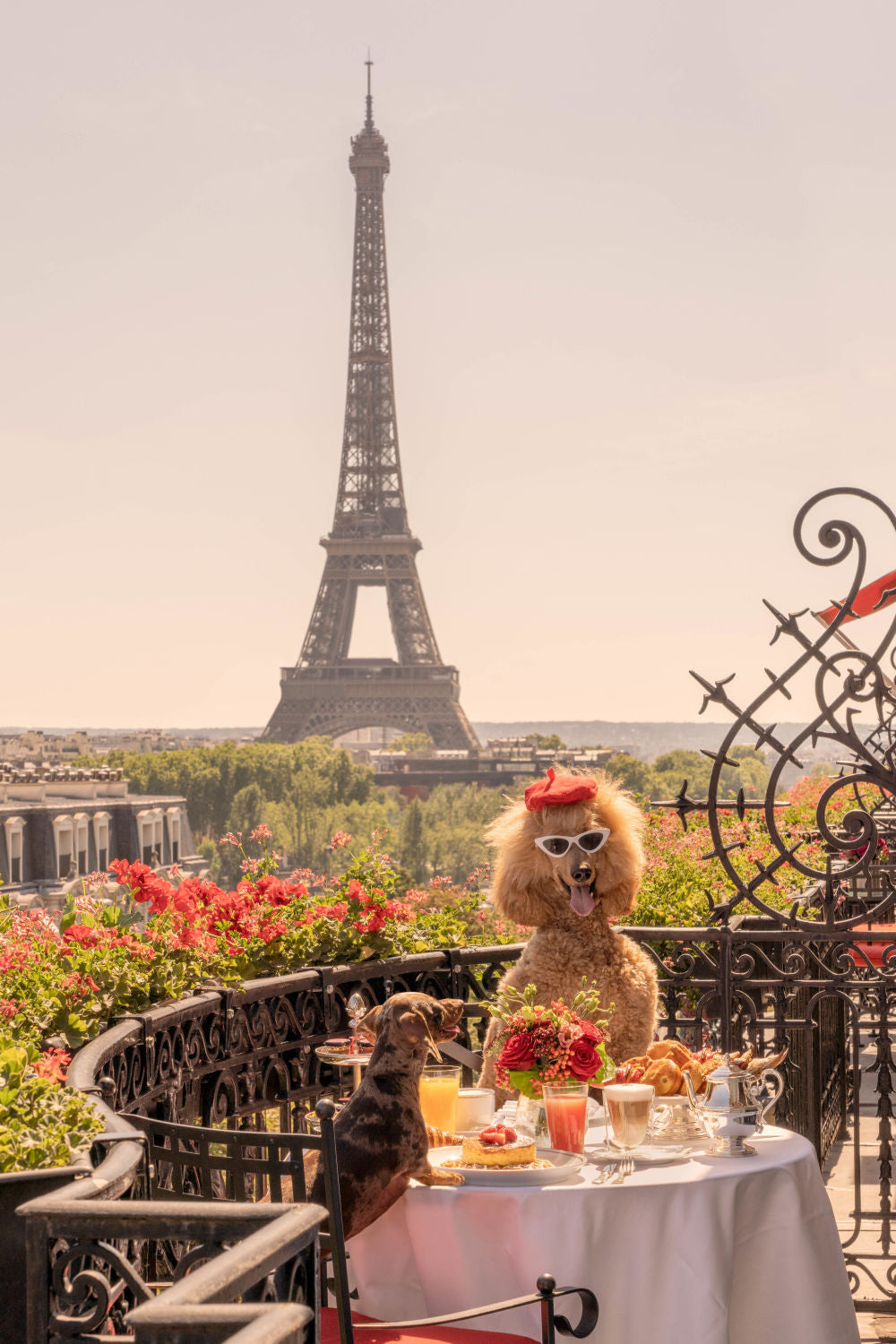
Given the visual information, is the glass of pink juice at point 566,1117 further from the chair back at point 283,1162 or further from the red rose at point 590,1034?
the chair back at point 283,1162

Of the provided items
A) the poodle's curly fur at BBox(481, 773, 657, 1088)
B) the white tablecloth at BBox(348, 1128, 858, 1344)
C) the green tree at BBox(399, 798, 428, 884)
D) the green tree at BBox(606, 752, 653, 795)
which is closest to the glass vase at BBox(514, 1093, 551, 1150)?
the white tablecloth at BBox(348, 1128, 858, 1344)

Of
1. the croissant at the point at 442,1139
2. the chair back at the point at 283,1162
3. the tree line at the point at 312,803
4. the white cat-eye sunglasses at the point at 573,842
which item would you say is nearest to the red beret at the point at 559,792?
the white cat-eye sunglasses at the point at 573,842

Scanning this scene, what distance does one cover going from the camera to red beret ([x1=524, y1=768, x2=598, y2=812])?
4801 millimetres

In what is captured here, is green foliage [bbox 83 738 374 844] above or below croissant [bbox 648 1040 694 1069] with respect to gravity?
below

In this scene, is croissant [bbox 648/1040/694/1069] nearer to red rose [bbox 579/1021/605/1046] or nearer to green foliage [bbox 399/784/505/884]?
red rose [bbox 579/1021/605/1046]

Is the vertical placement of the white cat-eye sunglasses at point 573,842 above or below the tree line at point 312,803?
above

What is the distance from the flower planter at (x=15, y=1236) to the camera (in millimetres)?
2164

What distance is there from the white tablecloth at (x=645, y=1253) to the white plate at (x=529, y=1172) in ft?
0.13

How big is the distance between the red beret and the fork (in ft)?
5.08

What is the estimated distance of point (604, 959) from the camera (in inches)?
182

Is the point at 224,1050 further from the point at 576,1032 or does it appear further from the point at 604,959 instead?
the point at 576,1032

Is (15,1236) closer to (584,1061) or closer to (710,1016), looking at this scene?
(584,1061)

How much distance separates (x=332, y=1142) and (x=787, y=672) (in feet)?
6.20

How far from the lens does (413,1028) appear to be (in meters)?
3.45
